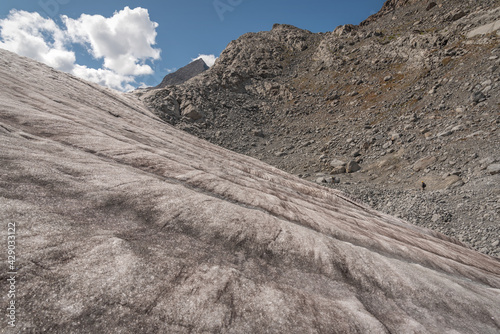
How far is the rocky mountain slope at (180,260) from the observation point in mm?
5805

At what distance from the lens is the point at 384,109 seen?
50.0 m

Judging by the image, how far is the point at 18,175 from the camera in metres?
8.48

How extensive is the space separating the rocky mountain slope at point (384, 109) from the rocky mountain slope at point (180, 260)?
15217 mm

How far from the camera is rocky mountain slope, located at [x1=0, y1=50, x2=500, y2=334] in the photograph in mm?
5805

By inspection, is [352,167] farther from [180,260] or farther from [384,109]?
[180,260]

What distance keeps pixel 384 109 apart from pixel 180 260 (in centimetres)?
5605

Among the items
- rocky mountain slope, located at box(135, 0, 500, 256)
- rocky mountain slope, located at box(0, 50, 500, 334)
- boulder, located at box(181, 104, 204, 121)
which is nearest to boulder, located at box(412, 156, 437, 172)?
rocky mountain slope, located at box(135, 0, 500, 256)

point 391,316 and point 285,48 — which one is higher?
point 285,48

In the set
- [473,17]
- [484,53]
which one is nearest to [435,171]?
[484,53]

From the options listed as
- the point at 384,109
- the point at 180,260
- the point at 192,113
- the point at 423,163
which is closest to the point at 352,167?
the point at 423,163

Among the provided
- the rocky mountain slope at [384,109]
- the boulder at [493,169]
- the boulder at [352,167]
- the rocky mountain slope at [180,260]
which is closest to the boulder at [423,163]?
the rocky mountain slope at [384,109]

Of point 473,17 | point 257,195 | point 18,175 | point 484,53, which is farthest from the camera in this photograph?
point 473,17

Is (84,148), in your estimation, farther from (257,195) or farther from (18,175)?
(257,195)

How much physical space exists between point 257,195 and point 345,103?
56235 millimetres
